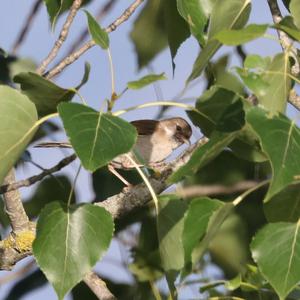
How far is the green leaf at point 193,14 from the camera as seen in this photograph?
146 inches

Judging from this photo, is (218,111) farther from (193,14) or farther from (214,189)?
(214,189)

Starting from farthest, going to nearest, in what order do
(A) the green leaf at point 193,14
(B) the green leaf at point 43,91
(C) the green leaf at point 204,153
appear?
(A) the green leaf at point 193,14 < (B) the green leaf at point 43,91 < (C) the green leaf at point 204,153

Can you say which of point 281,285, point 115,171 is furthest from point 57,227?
point 115,171

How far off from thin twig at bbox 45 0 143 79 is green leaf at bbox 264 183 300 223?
4.16ft

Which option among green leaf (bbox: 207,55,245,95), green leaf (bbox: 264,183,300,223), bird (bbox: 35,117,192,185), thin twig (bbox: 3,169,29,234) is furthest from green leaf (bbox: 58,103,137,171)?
bird (bbox: 35,117,192,185)

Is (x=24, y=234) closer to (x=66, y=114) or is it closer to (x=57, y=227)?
(x=57, y=227)

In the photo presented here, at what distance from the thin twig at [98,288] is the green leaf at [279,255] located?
1274 millimetres

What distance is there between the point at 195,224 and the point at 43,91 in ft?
2.84

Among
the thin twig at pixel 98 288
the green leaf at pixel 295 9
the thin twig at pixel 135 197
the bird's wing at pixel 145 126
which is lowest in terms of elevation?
the bird's wing at pixel 145 126

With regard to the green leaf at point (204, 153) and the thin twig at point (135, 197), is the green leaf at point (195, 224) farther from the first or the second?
the thin twig at point (135, 197)

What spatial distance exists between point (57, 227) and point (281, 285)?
2.79ft

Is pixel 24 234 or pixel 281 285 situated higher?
pixel 281 285

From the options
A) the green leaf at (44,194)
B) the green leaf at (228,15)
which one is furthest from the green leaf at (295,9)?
the green leaf at (44,194)

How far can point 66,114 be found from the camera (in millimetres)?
2916
